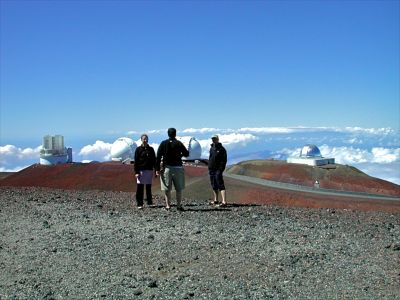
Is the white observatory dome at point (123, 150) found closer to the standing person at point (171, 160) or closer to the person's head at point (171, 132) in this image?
the standing person at point (171, 160)

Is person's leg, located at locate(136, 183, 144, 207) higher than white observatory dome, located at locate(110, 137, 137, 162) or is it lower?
lower

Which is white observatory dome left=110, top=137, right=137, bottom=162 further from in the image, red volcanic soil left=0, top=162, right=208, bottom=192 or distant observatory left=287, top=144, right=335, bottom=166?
distant observatory left=287, top=144, right=335, bottom=166

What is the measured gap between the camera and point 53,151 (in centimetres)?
3859

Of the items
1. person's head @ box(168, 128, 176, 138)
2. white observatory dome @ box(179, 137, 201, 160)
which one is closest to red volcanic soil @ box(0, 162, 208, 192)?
white observatory dome @ box(179, 137, 201, 160)

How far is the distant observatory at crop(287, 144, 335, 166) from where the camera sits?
3914 cm

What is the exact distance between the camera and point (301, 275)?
263 inches

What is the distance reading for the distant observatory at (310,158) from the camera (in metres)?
39.1

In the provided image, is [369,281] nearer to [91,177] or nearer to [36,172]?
[91,177]

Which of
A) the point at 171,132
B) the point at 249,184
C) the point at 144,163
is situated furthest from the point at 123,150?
the point at 171,132

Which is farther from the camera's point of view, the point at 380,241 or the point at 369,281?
the point at 380,241

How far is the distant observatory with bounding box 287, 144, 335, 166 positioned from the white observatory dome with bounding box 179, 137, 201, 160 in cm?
936

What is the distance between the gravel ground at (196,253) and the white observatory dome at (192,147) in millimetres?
22436

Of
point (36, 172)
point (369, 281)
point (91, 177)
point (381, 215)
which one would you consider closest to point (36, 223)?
point (369, 281)

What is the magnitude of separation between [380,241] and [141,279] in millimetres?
4657
